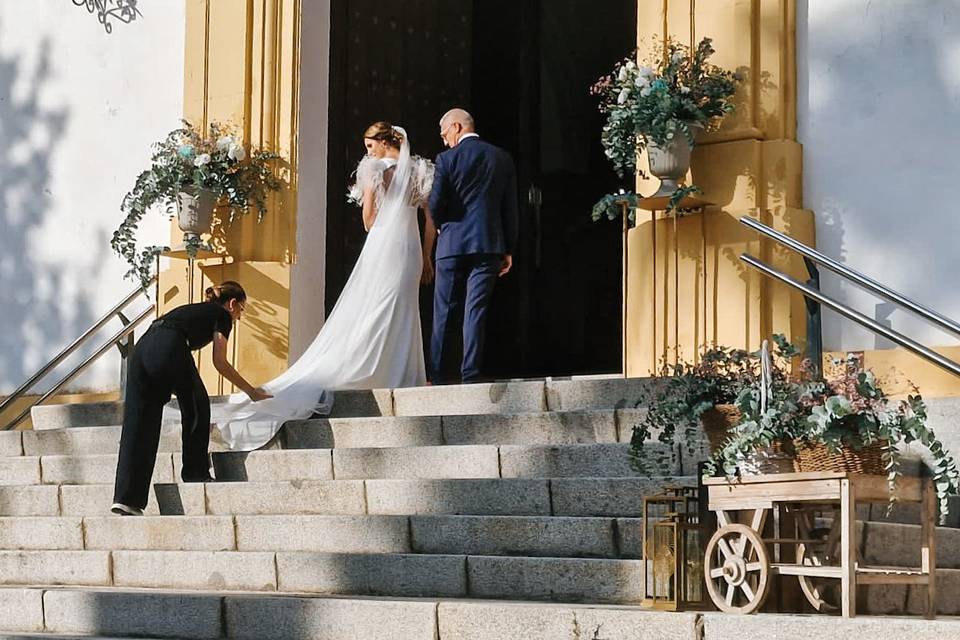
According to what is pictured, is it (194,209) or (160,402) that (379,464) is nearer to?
(160,402)

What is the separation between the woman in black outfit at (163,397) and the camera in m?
8.66

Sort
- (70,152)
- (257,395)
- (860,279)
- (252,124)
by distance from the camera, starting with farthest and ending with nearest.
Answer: (70,152)
(252,124)
(257,395)
(860,279)

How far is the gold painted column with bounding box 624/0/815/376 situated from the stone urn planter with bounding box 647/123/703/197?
0.68ft

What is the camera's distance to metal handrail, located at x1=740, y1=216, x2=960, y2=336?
26.0 feet

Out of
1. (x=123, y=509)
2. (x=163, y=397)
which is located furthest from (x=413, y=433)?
(x=123, y=509)

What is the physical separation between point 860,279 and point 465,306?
8.02 feet

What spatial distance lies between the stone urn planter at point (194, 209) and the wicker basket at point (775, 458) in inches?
212

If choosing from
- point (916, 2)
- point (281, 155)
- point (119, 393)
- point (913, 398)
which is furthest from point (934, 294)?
point (119, 393)

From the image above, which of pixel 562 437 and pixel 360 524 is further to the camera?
pixel 562 437

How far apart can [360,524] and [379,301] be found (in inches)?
102

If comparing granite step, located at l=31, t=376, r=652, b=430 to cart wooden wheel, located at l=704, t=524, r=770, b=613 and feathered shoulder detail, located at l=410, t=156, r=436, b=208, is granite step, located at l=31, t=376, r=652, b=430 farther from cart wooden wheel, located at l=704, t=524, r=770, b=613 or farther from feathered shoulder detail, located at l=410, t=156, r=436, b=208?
cart wooden wheel, located at l=704, t=524, r=770, b=613

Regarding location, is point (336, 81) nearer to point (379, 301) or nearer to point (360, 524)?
point (379, 301)

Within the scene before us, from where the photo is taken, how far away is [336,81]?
11695 millimetres

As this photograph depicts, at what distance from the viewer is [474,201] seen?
9.96 metres
